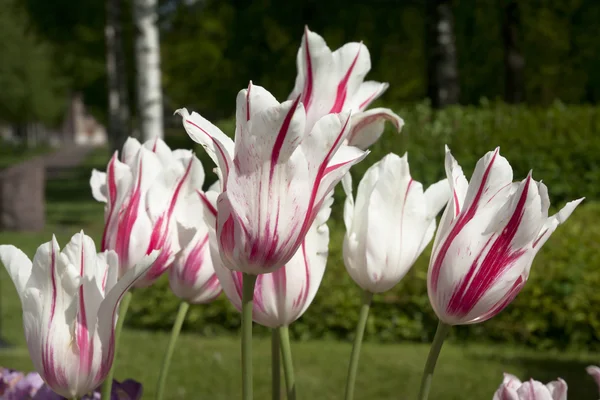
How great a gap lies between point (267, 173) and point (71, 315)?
30cm

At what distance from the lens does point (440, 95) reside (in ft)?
39.3

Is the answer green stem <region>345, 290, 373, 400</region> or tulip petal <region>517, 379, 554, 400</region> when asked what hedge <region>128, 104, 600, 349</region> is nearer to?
green stem <region>345, 290, 373, 400</region>

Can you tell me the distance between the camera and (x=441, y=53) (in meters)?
11.9

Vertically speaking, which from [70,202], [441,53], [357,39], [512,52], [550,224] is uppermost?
[512,52]

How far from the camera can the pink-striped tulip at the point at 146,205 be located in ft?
3.89

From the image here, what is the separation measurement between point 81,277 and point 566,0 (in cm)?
1893

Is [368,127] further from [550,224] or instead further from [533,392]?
[533,392]

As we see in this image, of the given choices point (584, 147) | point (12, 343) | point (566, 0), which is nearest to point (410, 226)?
point (12, 343)

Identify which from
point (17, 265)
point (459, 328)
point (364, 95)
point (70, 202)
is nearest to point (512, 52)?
point (70, 202)

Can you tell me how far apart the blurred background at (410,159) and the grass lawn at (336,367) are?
2cm

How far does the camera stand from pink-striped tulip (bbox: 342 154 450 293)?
1160 mm

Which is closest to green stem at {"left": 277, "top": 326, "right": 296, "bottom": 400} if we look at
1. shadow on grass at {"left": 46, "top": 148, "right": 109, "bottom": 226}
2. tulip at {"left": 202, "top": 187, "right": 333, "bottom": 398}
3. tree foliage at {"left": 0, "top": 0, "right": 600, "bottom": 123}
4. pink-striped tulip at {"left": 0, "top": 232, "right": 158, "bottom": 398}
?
tulip at {"left": 202, "top": 187, "right": 333, "bottom": 398}

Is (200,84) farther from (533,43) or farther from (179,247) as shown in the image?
(179,247)

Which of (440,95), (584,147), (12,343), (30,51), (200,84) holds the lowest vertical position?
(12,343)
